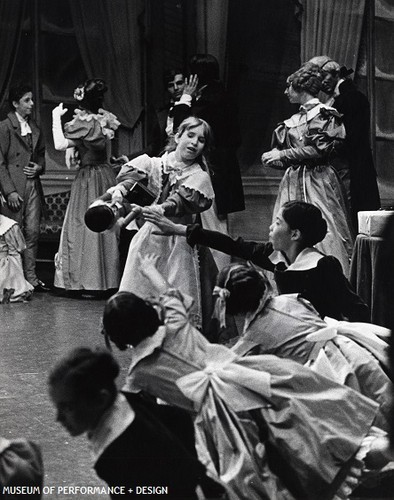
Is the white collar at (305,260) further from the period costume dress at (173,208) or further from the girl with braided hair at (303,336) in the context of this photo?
the period costume dress at (173,208)

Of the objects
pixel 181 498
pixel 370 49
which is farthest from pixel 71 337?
pixel 370 49

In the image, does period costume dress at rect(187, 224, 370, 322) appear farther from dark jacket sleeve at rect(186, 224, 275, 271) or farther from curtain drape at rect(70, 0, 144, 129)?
curtain drape at rect(70, 0, 144, 129)

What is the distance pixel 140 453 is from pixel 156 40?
5.01 metres

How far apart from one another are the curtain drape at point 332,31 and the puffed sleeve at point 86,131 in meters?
1.30

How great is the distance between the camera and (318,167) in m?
4.84

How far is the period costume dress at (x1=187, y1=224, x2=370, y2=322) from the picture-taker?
2.90 m

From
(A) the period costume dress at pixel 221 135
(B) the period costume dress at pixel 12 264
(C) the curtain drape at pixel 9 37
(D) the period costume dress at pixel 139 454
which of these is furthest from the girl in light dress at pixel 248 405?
(C) the curtain drape at pixel 9 37

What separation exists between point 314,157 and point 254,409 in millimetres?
2568

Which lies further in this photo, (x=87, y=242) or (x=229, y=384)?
(x=87, y=242)

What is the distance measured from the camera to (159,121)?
6.61 metres

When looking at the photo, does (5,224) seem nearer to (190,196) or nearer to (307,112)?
(307,112)

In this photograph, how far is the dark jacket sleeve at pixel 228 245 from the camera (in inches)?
114

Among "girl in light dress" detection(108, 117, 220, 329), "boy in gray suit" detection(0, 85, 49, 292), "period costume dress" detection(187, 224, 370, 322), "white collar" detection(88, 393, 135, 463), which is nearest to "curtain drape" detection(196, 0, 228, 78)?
"boy in gray suit" detection(0, 85, 49, 292)

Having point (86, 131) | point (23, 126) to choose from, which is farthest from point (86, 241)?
point (86, 131)
